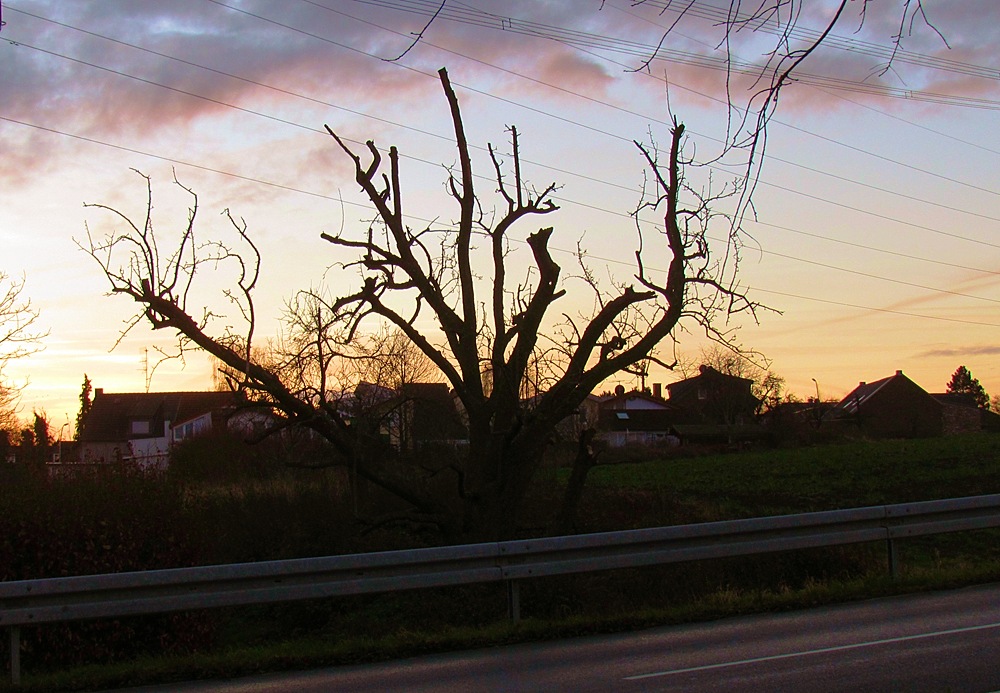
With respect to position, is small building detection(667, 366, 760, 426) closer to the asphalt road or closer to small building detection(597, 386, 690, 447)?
small building detection(597, 386, 690, 447)

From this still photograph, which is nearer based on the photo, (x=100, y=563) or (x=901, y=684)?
(x=901, y=684)

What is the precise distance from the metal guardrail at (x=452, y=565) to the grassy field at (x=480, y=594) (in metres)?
0.48

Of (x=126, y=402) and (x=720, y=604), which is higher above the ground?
(x=126, y=402)

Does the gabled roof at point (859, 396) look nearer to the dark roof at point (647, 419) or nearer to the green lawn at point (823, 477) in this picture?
the dark roof at point (647, 419)

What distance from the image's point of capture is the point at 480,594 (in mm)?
11398

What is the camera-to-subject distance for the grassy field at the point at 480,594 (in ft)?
28.2

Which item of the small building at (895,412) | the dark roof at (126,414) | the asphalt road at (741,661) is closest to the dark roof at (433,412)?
the asphalt road at (741,661)

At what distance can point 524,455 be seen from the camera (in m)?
16.1

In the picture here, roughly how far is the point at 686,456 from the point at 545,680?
50.3 m

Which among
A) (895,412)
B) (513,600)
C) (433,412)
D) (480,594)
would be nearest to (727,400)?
(895,412)

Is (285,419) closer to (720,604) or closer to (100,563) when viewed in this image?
(100,563)

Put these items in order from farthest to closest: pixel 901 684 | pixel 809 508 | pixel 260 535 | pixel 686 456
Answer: pixel 686 456 → pixel 809 508 → pixel 260 535 → pixel 901 684

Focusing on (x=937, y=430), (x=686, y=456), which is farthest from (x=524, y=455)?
(x=937, y=430)

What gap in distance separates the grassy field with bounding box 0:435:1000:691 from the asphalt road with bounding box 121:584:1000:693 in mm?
428
